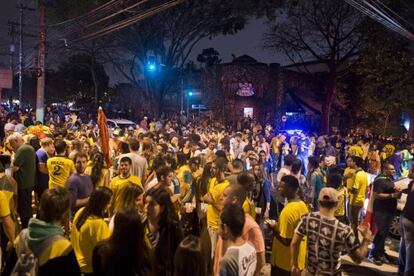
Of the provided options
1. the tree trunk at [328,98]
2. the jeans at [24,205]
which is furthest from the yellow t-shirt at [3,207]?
the tree trunk at [328,98]

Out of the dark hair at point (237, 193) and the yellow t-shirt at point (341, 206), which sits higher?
the dark hair at point (237, 193)

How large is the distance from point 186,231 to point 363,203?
3707mm

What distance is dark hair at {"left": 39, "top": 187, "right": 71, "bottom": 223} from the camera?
3.67 metres

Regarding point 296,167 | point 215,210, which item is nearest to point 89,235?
point 215,210

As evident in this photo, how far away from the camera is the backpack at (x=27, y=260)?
3.35 meters

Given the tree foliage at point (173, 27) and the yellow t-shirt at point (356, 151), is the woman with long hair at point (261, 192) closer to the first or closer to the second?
the yellow t-shirt at point (356, 151)

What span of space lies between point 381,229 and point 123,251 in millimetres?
5915

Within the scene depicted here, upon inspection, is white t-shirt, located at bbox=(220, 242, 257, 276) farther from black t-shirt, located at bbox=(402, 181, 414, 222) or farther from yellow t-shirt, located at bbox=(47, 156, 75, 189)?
yellow t-shirt, located at bbox=(47, 156, 75, 189)

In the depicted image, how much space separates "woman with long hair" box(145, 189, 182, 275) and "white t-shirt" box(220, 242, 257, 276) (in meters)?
0.68

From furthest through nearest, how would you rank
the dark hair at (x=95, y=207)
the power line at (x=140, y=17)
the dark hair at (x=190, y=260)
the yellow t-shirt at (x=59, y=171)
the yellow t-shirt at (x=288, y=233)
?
the power line at (x=140, y=17) < the yellow t-shirt at (x=59, y=171) < the yellow t-shirt at (x=288, y=233) < the dark hair at (x=95, y=207) < the dark hair at (x=190, y=260)

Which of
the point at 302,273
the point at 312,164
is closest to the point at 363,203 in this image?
the point at 312,164

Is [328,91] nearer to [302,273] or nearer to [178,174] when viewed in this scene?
[178,174]

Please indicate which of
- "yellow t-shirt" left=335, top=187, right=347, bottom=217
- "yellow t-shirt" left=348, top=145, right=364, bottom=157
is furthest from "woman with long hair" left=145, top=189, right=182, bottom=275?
"yellow t-shirt" left=348, top=145, right=364, bottom=157

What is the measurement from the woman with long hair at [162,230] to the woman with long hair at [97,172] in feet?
9.66
